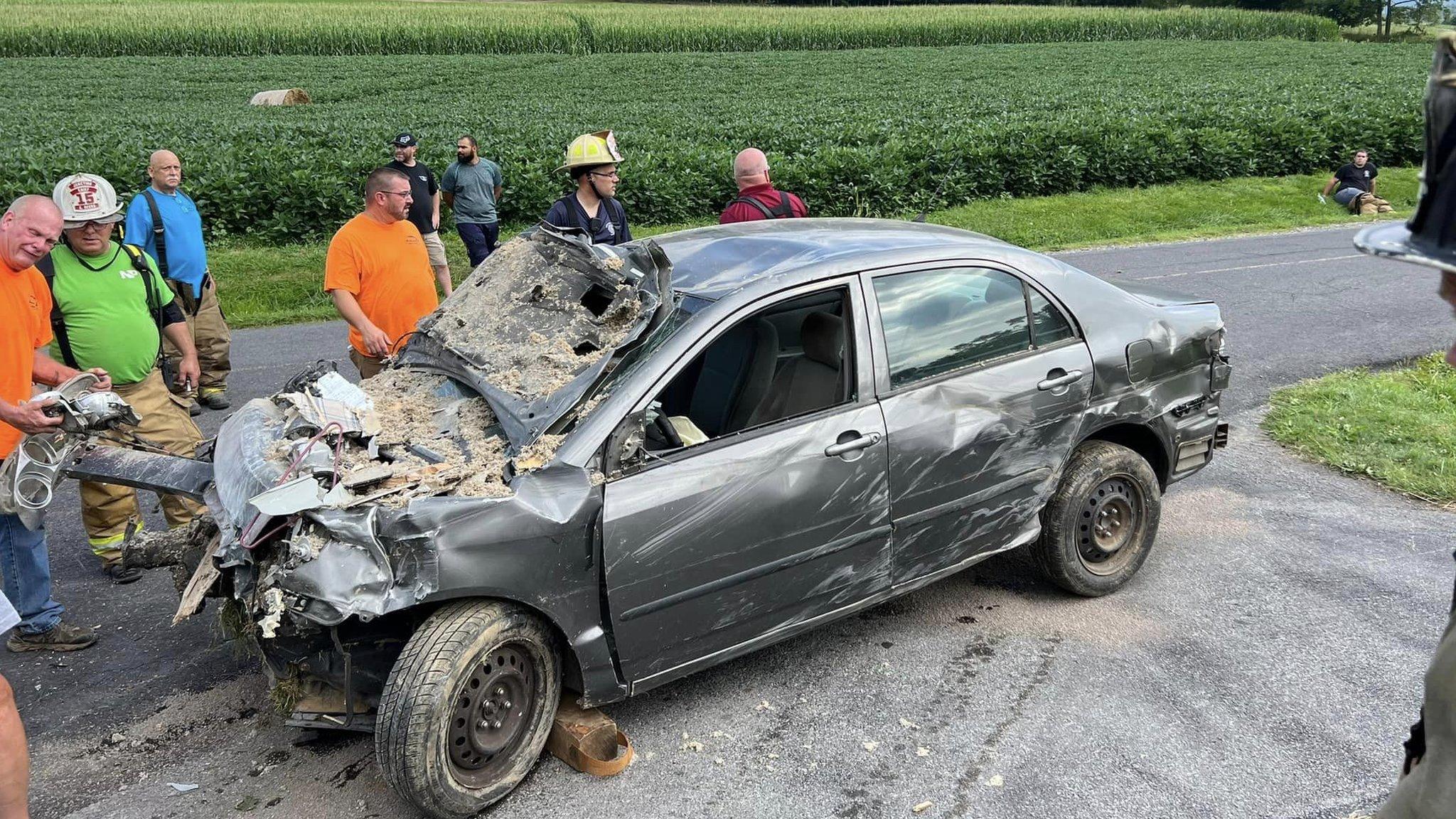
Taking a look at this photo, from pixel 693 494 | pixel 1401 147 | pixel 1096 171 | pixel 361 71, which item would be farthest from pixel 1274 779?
pixel 361 71

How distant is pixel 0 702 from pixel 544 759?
1.72 metres

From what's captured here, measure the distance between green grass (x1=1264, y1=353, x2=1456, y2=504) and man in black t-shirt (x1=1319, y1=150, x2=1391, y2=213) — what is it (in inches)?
450

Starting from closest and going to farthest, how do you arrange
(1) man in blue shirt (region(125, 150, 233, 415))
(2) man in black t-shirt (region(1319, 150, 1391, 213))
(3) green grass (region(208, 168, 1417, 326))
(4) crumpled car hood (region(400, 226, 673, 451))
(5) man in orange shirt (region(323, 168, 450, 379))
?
(4) crumpled car hood (region(400, 226, 673, 451)) → (5) man in orange shirt (region(323, 168, 450, 379)) → (1) man in blue shirt (region(125, 150, 233, 415)) → (3) green grass (region(208, 168, 1417, 326)) → (2) man in black t-shirt (region(1319, 150, 1391, 213))

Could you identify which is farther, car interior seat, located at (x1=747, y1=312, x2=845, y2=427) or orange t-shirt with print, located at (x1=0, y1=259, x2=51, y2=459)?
orange t-shirt with print, located at (x1=0, y1=259, x2=51, y2=459)

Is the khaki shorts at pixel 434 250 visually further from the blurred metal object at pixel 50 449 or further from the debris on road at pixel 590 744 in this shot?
the debris on road at pixel 590 744

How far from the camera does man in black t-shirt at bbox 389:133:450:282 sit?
1083 cm

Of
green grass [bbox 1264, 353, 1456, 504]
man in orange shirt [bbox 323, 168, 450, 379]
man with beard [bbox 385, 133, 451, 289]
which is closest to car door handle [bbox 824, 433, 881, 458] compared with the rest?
man in orange shirt [bbox 323, 168, 450, 379]

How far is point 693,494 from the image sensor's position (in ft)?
12.3

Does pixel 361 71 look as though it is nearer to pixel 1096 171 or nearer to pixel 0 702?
pixel 1096 171

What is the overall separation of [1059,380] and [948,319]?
60 centimetres

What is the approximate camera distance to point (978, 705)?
4.16m

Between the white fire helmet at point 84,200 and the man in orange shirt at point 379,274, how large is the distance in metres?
1.12

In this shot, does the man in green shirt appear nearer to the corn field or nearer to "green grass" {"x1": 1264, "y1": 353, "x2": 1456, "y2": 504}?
"green grass" {"x1": 1264, "y1": 353, "x2": 1456, "y2": 504}

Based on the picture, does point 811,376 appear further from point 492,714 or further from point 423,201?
point 423,201
